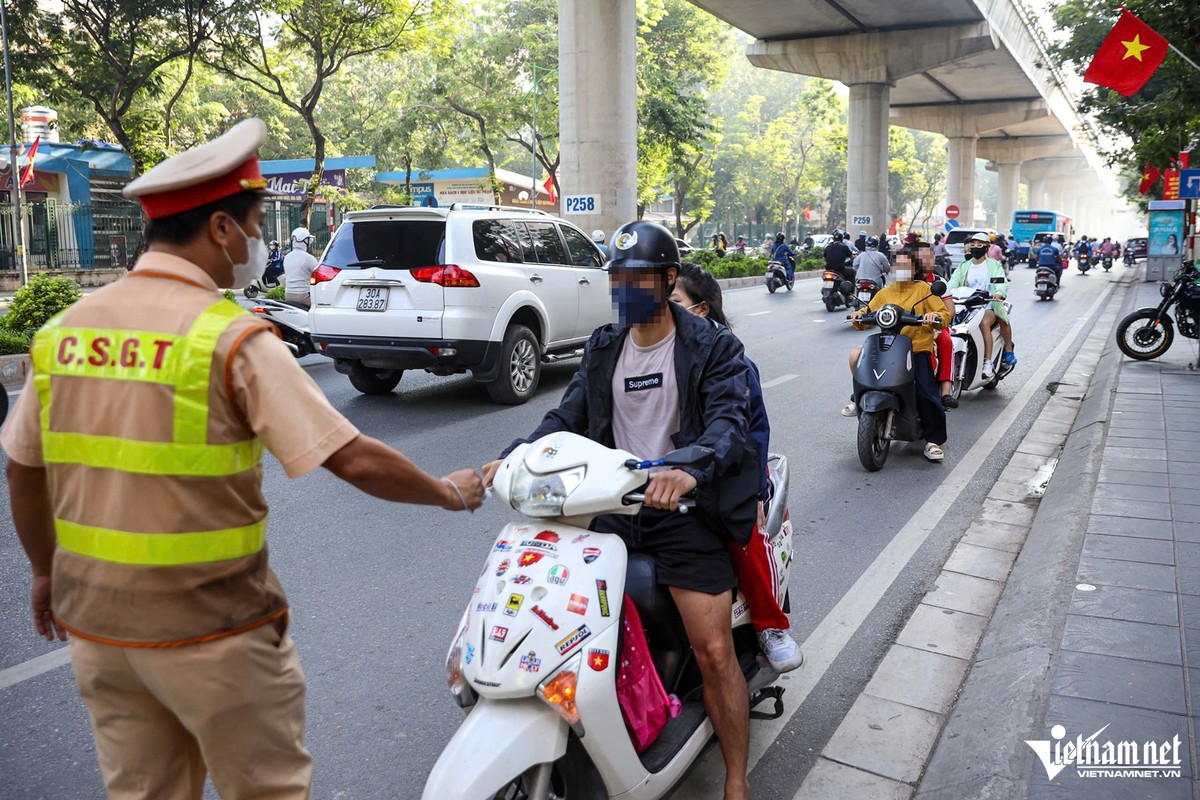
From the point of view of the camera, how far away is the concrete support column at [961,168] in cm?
5412

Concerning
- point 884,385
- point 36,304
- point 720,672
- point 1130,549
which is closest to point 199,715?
point 720,672

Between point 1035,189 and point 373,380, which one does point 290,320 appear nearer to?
point 373,380

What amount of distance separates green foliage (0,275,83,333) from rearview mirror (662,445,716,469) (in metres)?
11.3

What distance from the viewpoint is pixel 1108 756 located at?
2.94 m

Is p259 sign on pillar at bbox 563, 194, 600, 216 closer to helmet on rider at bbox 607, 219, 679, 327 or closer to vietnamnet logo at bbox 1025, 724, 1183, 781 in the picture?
helmet on rider at bbox 607, 219, 679, 327

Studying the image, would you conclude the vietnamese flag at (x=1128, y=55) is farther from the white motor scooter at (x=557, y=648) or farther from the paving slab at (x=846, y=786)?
the white motor scooter at (x=557, y=648)

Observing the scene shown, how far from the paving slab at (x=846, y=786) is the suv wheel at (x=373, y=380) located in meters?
Result: 7.35

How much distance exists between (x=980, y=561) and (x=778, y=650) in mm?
2606

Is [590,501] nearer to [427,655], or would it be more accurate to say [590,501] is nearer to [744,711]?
[744,711]

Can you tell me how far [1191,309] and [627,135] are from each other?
11.4 metres

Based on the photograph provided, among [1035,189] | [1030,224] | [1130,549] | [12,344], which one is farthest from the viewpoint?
[1035,189]

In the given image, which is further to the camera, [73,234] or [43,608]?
[73,234]

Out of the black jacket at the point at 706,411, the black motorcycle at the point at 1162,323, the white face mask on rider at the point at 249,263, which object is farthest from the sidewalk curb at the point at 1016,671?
the black motorcycle at the point at 1162,323

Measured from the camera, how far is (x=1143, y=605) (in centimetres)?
407
